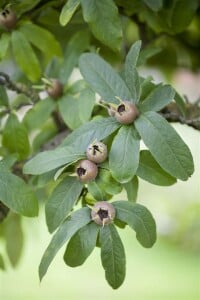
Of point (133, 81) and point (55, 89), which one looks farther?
point (55, 89)

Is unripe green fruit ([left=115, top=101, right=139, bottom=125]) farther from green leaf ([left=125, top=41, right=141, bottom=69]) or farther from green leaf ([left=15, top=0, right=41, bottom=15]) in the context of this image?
green leaf ([left=15, top=0, right=41, bottom=15])

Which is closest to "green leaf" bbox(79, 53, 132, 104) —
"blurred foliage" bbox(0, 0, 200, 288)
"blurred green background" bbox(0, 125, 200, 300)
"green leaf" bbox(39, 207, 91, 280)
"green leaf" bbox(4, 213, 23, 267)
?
"blurred foliage" bbox(0, 0, 200, 288)

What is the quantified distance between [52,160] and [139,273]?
121 cm

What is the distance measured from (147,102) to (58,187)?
0.10 metres

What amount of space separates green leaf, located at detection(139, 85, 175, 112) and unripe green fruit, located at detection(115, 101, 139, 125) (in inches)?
0.4

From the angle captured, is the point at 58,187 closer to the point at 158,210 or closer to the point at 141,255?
the point at 158,210

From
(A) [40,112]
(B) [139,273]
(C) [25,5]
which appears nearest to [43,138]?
(A) [40,112]

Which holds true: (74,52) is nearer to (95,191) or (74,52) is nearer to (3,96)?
(3,96)

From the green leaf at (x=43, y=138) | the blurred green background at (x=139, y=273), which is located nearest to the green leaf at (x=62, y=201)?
the green leaf at (x=43, y=138)

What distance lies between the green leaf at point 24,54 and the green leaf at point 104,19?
9 cm

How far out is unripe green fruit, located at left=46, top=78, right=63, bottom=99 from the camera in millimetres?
669

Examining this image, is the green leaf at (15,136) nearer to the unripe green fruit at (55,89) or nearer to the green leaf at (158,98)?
the unripe green fruit at (55,89)

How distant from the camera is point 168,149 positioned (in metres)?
0.50

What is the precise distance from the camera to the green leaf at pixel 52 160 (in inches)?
20.4
